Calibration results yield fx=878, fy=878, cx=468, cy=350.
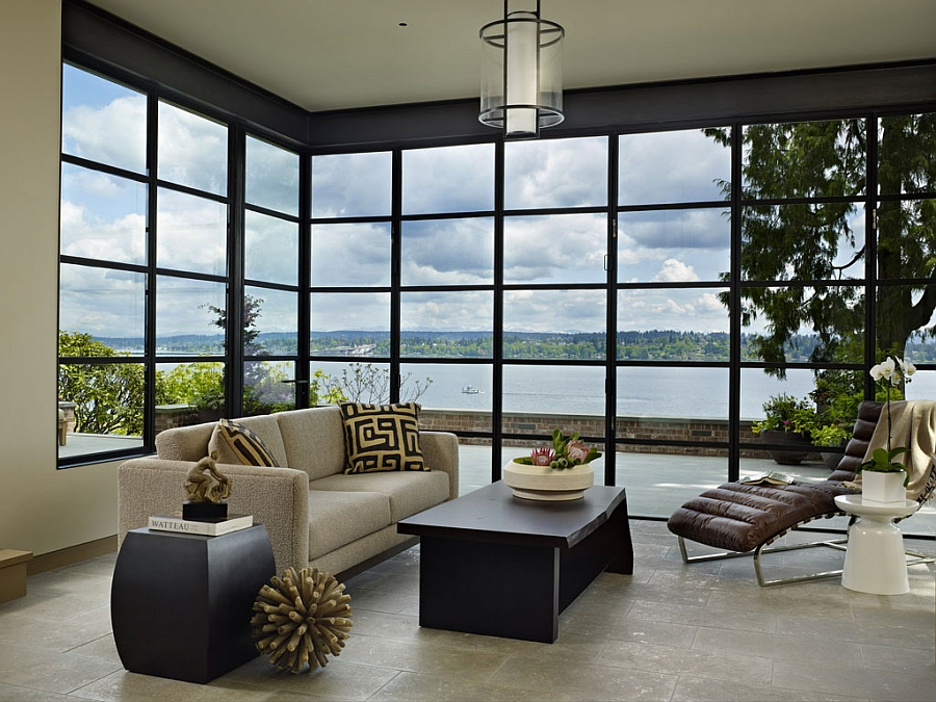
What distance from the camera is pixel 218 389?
19.2 ft

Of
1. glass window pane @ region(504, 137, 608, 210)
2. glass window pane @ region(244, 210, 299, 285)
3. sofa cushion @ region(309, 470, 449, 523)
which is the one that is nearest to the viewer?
sofa cushion @ region(309, 470, 449, 523)

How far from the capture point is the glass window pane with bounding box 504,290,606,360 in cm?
612

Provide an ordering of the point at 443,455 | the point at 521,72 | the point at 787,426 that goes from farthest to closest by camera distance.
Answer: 1. the point at 787,426
2. the point at 443,455
3. the point at 521,72

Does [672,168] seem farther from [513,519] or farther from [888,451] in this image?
[513,519]

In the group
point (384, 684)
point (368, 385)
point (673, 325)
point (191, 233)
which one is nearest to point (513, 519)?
point (384, 684)

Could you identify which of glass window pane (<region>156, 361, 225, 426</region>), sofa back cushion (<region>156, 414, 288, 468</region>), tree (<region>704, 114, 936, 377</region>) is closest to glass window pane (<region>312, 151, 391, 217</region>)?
glass window pane (<region>156, 361, 225, 426</region>)

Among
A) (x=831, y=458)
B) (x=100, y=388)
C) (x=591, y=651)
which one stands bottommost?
(x=591, y=651)

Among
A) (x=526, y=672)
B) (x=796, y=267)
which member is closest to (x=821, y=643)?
(x=526, y=672)

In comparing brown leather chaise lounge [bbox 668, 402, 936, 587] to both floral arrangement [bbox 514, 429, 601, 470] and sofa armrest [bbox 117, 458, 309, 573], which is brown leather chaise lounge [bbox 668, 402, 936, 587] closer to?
floral arrangement [bbox 514, 429, 601, 470]

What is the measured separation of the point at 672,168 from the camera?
5922mm

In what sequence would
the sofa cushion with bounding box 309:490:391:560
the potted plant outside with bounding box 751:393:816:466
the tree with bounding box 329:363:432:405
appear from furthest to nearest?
the tree with bounding box 329:363:432:405 → the potted plant outside with bounding box 751:393:816:466 → the sofa cushion with bounding box 309:490:391:560

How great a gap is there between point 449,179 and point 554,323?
1.32m

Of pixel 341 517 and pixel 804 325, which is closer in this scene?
pixel 341 517

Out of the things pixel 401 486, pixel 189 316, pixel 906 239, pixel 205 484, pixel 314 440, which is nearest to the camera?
pixel 205 484
